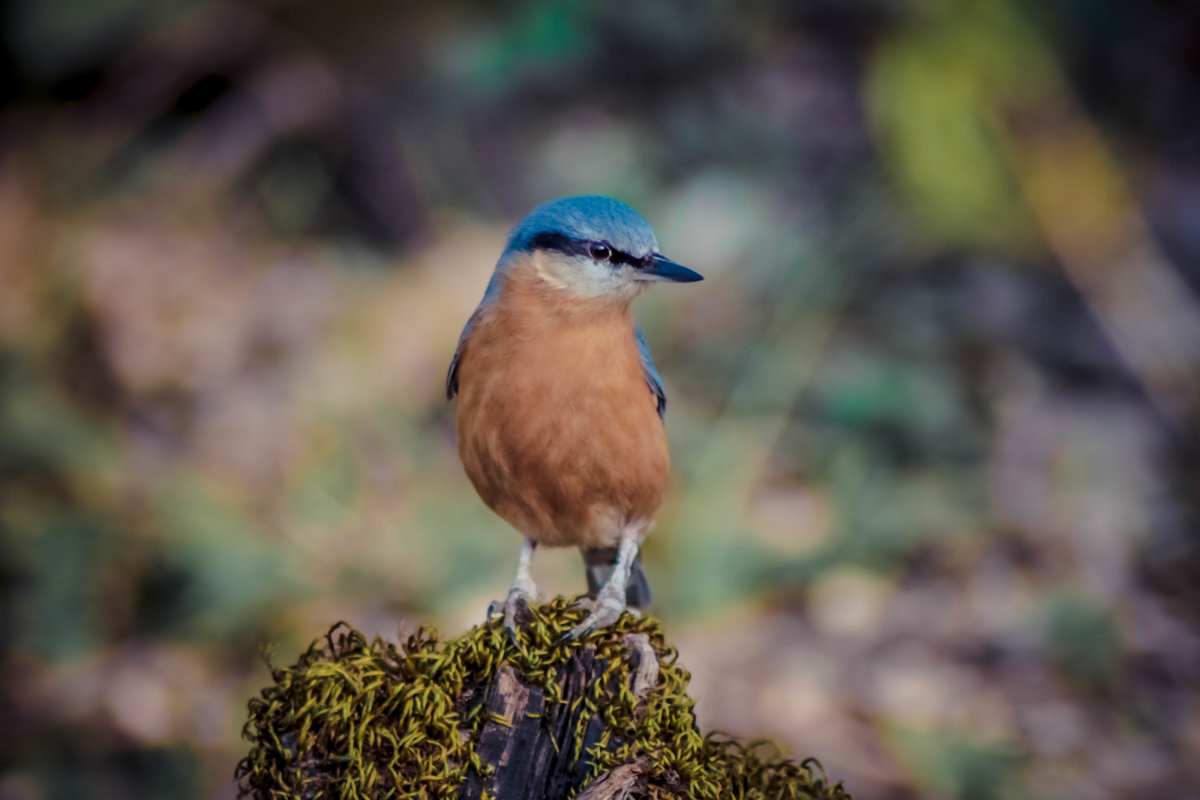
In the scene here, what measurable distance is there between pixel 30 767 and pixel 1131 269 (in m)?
5.97

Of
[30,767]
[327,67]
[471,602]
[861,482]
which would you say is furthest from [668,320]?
[30,767]

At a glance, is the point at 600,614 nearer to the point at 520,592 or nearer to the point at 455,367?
the point at 520,592

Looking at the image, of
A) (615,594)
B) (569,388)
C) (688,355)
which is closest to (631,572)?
(615,594)

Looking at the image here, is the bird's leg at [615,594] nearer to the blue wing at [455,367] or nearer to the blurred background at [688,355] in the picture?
the blue wing at [455,367]

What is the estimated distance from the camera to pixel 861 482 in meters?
5.00

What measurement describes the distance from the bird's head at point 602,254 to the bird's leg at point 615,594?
0.73 meters

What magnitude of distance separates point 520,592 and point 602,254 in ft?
3.19

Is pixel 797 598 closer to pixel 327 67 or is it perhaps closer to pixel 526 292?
pixel 526 292

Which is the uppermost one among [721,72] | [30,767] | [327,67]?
[721,72]

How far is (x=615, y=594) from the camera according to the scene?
105 inches

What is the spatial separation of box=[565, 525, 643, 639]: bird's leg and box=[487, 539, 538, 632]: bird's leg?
174mm

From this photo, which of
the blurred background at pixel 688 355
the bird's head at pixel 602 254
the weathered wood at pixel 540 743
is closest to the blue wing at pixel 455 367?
the bird's head at pixel 602 254

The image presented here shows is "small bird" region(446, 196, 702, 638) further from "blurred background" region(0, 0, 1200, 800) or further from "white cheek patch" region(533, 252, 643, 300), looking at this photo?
"blurred background" region(0, 0, 1200, 800)

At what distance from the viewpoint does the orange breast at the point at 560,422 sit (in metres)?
2.69
